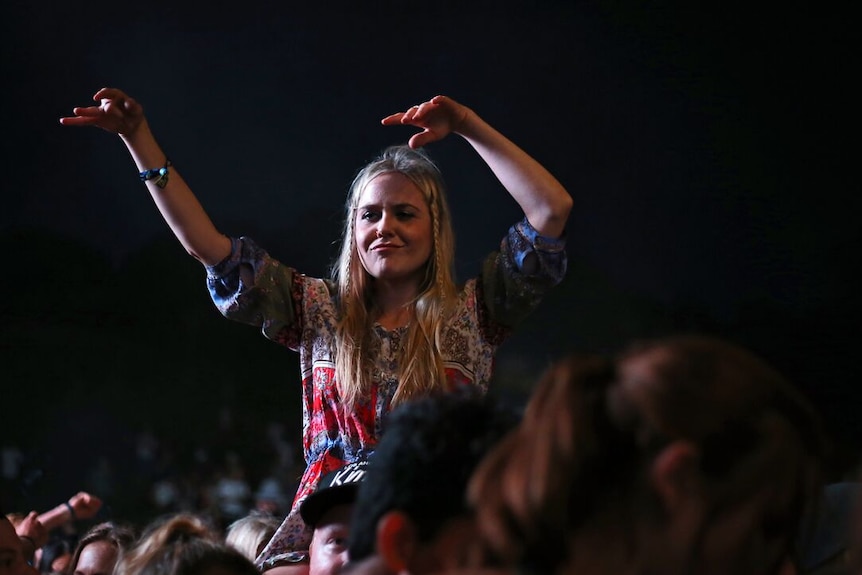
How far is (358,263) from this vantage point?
222 centimetres

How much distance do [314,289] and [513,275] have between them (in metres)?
0.38

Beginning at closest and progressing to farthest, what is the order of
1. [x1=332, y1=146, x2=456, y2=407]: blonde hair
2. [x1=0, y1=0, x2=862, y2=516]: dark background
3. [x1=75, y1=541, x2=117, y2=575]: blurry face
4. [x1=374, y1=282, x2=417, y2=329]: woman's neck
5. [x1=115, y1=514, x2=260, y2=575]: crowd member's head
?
[x1=115, y1=514, x2=260, y2=575]: crowd member's head
[x1=332, y1=146, x2=456, y2=407]: blonde hair
[x1=374, y1=282, x2=417, y2=329]: woman's neck
[x1=75, y1=541, x2=117, y2=575]: blurry face
[x1=0, y1=0, x2=862, y2=516]: dark background

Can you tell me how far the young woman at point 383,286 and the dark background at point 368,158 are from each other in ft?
5.79

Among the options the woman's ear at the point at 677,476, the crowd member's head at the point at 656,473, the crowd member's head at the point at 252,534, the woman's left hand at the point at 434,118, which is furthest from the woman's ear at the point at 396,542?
the crowd member's head at the point at 252,534

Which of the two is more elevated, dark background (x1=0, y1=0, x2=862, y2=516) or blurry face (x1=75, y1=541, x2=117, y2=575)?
dark background (x1=0, y1=0, x2=862, y2=516)

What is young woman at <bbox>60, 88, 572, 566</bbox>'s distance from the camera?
2045mm

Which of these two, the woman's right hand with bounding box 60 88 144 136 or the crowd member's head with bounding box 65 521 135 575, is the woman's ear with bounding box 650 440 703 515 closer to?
the woman's right hand with bounding box 60 88 144 136

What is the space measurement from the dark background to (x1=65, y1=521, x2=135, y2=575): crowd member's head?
4.53 ft

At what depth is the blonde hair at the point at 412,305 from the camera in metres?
2.03

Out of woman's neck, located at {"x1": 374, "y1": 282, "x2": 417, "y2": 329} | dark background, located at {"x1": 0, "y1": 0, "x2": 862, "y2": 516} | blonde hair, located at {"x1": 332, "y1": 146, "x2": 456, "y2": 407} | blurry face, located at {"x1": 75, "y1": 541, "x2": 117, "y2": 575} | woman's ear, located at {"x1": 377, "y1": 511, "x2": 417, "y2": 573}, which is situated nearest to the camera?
woman's ear, located at {"x1": 377, "y1": 511, "x2": 417, "y2": 573}

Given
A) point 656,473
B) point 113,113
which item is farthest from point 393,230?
point 656,473

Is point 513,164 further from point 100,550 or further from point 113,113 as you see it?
point 100,550

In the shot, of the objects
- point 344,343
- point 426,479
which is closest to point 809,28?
point 344,343

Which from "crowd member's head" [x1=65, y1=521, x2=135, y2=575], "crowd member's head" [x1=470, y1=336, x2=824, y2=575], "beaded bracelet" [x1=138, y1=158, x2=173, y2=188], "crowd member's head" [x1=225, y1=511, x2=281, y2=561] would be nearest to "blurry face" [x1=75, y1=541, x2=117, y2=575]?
"crowd member's head" [x1=65, y1=521, x2=135, y2=575]
